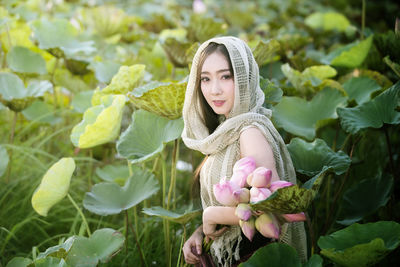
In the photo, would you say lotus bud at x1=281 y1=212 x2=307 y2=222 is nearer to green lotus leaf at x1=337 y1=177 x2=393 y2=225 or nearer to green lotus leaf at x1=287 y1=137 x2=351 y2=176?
green lotus leaf at x1=287 y1=137 x2=351 y2=176

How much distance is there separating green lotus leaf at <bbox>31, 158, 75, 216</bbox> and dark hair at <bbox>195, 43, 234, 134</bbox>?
37 cm

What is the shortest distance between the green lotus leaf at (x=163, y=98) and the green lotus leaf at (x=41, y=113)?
0.67 metres

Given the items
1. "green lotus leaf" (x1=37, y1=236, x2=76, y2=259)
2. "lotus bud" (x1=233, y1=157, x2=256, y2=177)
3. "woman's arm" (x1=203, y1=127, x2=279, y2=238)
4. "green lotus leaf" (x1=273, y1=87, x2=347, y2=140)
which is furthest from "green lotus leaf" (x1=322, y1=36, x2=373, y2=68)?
"green lotus leaf" (x1=37, y1=236, x2=76, y2=259)

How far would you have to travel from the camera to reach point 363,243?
888mm

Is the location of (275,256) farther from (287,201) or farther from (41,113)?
(41,113)

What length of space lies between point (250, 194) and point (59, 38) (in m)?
1.33

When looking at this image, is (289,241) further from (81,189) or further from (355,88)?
(81,189)

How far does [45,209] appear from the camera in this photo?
119 centimetres

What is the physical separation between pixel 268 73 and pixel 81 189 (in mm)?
862

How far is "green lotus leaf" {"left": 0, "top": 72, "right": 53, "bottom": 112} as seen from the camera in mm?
1382

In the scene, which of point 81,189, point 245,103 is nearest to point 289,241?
point 245,103

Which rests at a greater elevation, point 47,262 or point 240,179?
point 240,179

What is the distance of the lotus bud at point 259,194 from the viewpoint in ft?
2.41

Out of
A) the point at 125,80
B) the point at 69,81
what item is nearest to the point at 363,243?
the point at 125,80
